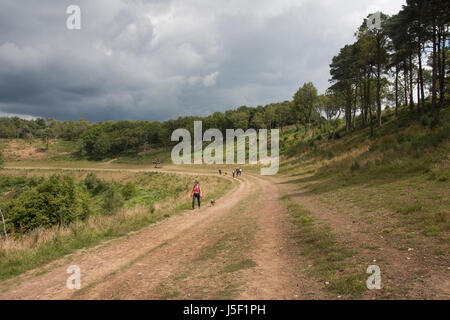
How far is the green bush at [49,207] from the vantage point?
22859 mm

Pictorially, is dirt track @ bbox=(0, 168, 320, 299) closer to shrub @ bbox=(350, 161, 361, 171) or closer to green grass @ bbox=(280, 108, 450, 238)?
green grass @ bbox=(280, 108, 450, 238)

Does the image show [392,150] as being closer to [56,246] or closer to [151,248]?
[151,248]

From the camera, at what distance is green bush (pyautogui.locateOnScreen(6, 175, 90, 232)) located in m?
22.9

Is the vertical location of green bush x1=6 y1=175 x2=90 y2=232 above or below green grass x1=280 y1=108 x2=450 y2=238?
below

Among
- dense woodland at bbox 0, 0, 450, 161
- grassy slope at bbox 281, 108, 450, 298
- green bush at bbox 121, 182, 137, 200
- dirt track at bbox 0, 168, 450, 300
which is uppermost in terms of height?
dense woodland at bbox 0, 0, 450, 161

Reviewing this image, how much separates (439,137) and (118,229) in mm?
22285

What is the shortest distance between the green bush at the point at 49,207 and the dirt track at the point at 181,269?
58.1 feet

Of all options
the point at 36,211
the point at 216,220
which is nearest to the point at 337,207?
the point at 216,220

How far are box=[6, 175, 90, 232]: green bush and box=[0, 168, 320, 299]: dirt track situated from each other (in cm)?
1772

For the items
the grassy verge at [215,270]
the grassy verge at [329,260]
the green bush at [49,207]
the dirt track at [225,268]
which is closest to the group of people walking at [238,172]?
the green bush at [49,207]

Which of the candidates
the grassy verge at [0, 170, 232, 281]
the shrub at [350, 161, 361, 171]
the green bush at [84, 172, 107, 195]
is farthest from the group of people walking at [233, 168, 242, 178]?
the green bush at [84, 172, 107, 195]

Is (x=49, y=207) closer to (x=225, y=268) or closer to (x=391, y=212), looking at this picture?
(x=225, y=268)

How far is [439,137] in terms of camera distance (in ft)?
56.2

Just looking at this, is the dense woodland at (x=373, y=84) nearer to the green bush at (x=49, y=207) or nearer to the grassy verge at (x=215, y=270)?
the grassy verge at (x=215, y=270)
